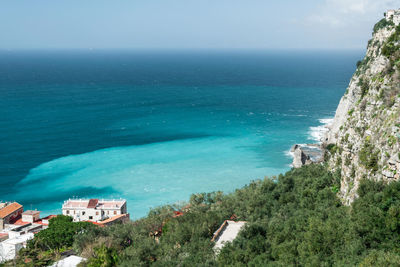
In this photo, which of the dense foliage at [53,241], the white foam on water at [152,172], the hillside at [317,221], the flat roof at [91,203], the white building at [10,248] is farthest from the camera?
the white foam on water at [152,172]

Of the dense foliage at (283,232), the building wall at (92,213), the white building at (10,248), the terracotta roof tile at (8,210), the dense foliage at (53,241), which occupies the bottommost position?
the building wall at (92,213)

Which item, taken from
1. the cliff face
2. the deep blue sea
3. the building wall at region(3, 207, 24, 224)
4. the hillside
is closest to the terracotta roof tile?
the building wall at region(3, 207, 24, 224)

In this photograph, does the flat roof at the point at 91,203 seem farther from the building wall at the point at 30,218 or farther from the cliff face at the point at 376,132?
the cliff face at the point at 376,132

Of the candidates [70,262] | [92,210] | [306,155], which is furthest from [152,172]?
[70,262]

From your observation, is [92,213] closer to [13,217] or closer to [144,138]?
[13,217]

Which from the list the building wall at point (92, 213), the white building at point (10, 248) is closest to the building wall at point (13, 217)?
the building wall at point (92, 213)

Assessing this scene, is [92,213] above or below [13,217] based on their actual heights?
below

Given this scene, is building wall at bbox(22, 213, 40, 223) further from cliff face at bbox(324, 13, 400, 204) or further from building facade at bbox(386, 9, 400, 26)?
building facade at bbox(386, 9, 400, 26)
